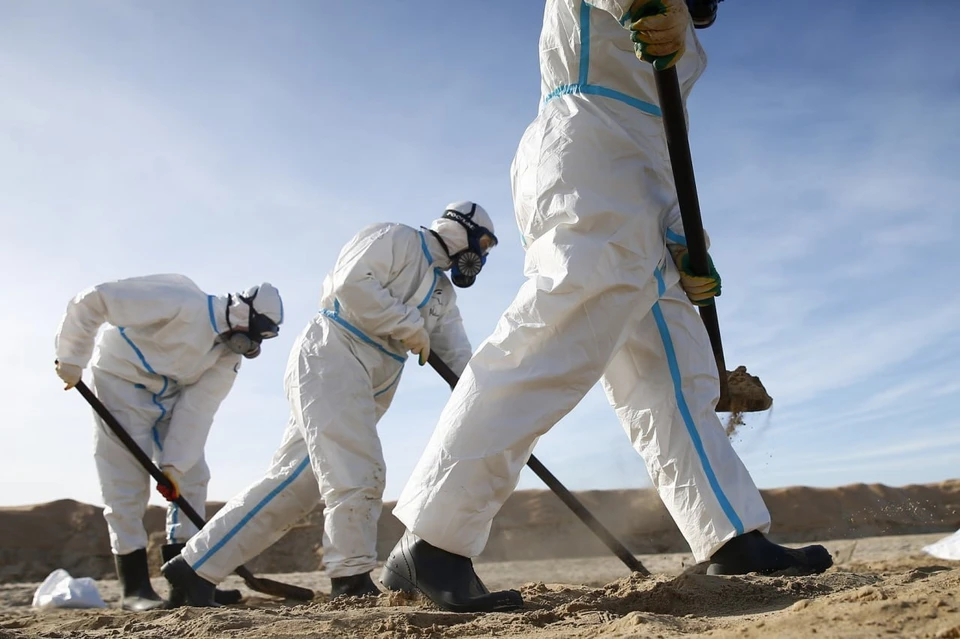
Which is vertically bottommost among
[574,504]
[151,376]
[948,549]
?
[948,549]

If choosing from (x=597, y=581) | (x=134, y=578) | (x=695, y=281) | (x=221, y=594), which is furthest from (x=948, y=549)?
(x=134, y=578)

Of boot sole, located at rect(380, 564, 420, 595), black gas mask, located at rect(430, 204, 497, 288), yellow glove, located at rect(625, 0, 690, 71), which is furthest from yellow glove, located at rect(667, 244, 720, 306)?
black gas mask, located at rect(430, 204, 497, 288)

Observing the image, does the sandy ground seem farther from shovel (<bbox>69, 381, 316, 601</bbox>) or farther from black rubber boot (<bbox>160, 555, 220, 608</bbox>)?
shovel (<bbox>69, 381, 316, 601</bbox>)

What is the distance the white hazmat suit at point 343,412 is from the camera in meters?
3.29

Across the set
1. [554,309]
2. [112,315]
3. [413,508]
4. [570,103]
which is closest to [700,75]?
[570,103]

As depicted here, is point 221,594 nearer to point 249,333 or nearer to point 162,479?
point 162,479

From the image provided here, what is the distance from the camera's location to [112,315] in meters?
4.55

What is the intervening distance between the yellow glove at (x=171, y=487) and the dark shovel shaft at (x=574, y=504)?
5.38 ft

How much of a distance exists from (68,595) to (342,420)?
2188 millimetres

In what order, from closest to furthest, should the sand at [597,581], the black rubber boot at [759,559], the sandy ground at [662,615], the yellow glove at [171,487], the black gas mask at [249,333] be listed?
the sandy ground at [662,615] → the sand at [597,581] → the black rubber boot at [759,559] → the yellow glove at [171,487] → the black gas mask at [249,333]

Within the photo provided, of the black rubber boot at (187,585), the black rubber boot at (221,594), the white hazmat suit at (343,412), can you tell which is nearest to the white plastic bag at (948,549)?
the white hazmat suit at (343,412)

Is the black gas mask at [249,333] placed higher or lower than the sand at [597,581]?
higher

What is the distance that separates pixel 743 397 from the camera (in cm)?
281

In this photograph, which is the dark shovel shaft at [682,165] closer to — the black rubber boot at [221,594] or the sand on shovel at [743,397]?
the sand on shovel at [743,397]
